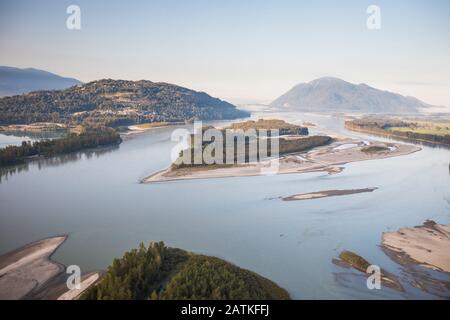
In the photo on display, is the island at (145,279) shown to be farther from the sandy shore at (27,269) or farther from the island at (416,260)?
the island at (416,260)

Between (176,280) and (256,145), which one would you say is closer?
(176,280)

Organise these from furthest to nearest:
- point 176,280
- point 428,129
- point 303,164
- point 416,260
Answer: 1. point 428,129
2. point 303,164
3. point 416,260
4. point 176,280

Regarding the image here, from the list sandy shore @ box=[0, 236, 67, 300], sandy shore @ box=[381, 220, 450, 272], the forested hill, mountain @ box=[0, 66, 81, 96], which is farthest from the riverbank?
mountain @ box=[0, 66, 81, 96]

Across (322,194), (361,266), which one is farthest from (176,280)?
(322,194)

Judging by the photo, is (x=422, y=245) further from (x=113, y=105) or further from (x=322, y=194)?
(x=113, y=105)

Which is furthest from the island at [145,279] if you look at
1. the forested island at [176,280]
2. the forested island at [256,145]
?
the forested island at [256,145]
